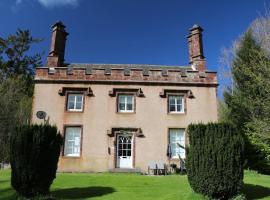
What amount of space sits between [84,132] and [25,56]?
22319 millimetres

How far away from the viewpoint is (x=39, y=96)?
22406 millimetres

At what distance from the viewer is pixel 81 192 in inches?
522

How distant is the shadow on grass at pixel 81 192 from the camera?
495 inches

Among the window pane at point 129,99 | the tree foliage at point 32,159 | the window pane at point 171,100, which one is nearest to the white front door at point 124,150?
the window pane at point 129,99

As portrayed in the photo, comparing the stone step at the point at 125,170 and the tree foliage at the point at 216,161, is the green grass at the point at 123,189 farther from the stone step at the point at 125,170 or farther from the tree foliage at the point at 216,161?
the stone step at the point at 125,170

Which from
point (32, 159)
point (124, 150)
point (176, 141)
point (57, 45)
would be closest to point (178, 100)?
point (176, 141)

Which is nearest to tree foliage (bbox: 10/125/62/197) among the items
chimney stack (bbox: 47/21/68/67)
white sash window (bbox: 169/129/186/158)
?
white sash window (bbox: 169/129/186/158)

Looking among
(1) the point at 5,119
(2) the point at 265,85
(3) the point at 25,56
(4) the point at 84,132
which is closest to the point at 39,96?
(4) the point at 84,132

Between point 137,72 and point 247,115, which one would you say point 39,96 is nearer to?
point 137,72

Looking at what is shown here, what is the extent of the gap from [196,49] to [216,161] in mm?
15137

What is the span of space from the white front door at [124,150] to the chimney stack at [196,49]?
7402 mm

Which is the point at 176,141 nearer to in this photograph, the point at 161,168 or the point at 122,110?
the point at 161,168

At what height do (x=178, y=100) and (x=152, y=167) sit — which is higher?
(x=178, y=100)

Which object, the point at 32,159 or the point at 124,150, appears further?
the point at 124,150
